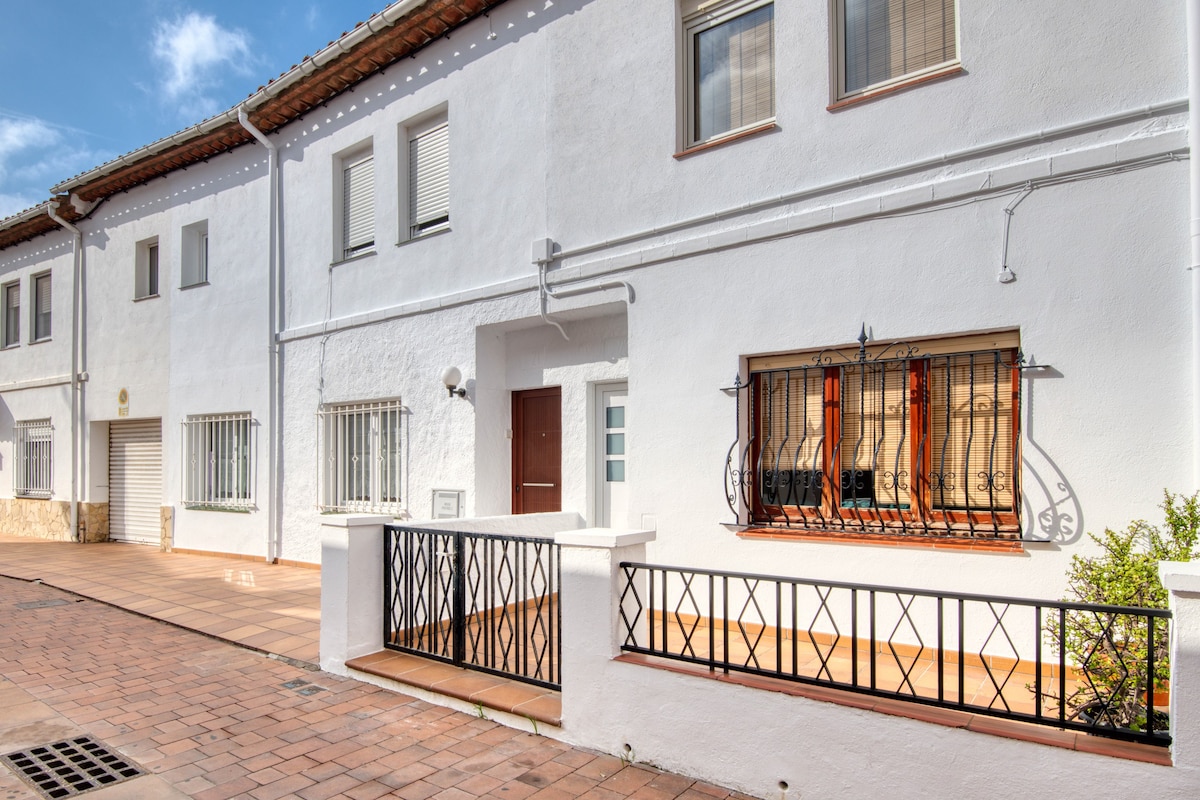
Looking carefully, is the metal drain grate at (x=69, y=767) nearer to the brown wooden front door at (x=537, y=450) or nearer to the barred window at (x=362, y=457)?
the brown wooden front door at (x=537, y=450)

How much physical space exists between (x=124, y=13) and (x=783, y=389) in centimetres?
2243

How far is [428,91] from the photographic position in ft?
29.1

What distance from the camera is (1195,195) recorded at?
4246 mm

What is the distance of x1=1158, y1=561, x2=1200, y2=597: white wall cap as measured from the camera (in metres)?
Answer: 2.69

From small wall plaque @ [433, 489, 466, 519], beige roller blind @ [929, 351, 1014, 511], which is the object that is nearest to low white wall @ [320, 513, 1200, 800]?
beige roller blind @ [929, 351, 1014, 511]

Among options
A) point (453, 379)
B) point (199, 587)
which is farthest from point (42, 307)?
point (453, 379)

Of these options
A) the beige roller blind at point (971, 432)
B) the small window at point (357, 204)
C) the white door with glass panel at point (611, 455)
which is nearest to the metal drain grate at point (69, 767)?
the white door with glass panel at point (611, 455)

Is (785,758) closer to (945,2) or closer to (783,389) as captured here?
(783,389)

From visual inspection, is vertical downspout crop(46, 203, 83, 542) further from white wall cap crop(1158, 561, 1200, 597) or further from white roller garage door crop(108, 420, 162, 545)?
white wall cap crop(1158, 561, 1200, 597)

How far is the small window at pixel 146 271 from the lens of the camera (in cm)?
1324

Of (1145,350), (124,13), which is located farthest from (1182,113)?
(124,13)

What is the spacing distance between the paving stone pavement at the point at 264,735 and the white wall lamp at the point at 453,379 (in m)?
3.24

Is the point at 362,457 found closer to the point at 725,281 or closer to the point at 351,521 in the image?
the point at 351,521

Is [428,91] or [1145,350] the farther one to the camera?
[428,91]
